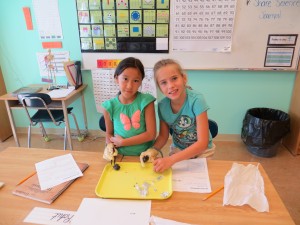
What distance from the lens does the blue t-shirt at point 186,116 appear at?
1.09 meters

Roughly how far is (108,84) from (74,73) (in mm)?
379

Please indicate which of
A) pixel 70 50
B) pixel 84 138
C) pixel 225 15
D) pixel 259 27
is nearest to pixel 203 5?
pixel 225 15

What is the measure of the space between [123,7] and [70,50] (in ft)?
2.49

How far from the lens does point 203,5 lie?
2123 mm

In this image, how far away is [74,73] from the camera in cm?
→ 240

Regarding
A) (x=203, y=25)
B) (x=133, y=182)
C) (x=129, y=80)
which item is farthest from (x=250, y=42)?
(x=133, y=182)

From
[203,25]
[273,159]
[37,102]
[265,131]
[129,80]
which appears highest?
[203,25]

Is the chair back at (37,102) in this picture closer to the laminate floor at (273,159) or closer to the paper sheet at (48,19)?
the laminate floor at (273,159)

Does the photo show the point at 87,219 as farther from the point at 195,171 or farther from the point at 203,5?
the point at 203,5

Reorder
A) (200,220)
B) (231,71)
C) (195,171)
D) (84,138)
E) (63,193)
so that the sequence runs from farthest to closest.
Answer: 1. (84,138)
2. (231,71)
3. (195,171)
4. (63,193)
5. (200,220)

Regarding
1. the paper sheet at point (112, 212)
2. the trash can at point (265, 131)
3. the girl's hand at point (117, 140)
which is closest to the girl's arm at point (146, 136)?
the girl's hand at point (117, 140)

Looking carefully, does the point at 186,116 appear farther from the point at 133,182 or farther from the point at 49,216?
the point at 49,216

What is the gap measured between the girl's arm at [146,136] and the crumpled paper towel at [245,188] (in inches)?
17.6

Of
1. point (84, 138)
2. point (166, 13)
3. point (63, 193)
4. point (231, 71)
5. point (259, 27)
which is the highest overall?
point (166, 13)
